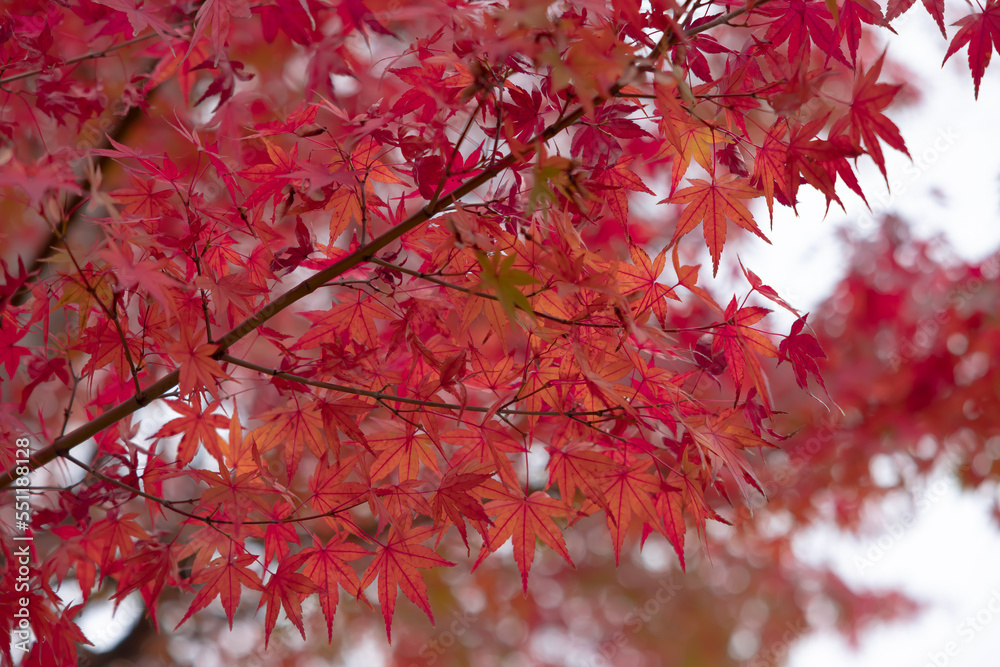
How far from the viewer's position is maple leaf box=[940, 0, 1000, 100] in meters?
1.02

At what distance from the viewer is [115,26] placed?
1.37 meters

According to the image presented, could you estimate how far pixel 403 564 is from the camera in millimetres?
1144

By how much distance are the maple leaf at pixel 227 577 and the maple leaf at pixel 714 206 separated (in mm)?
910

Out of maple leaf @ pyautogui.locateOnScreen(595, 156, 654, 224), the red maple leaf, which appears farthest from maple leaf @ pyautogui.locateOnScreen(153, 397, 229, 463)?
maple leaf @ pyautogui.locateOnScreen(595, 156, 654, 224)

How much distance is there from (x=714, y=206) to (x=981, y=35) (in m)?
0.48

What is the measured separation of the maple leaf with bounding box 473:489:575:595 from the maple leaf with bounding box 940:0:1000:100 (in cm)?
95

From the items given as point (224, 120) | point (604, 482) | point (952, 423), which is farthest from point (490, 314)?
point (952, 423)

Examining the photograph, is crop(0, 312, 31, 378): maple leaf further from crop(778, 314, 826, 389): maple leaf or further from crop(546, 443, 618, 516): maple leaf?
crop(778, 314, 826, 389): maple leaf

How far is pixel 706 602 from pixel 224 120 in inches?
219

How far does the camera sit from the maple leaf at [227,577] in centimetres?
114

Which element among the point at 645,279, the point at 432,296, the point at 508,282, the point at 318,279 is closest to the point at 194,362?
the point at 318,279

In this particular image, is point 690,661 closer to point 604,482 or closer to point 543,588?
A: point 543,588

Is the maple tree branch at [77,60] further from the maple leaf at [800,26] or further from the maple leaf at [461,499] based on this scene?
the maple leaf at [800,26]

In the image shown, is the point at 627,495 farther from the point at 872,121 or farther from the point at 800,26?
the point at 800,26
